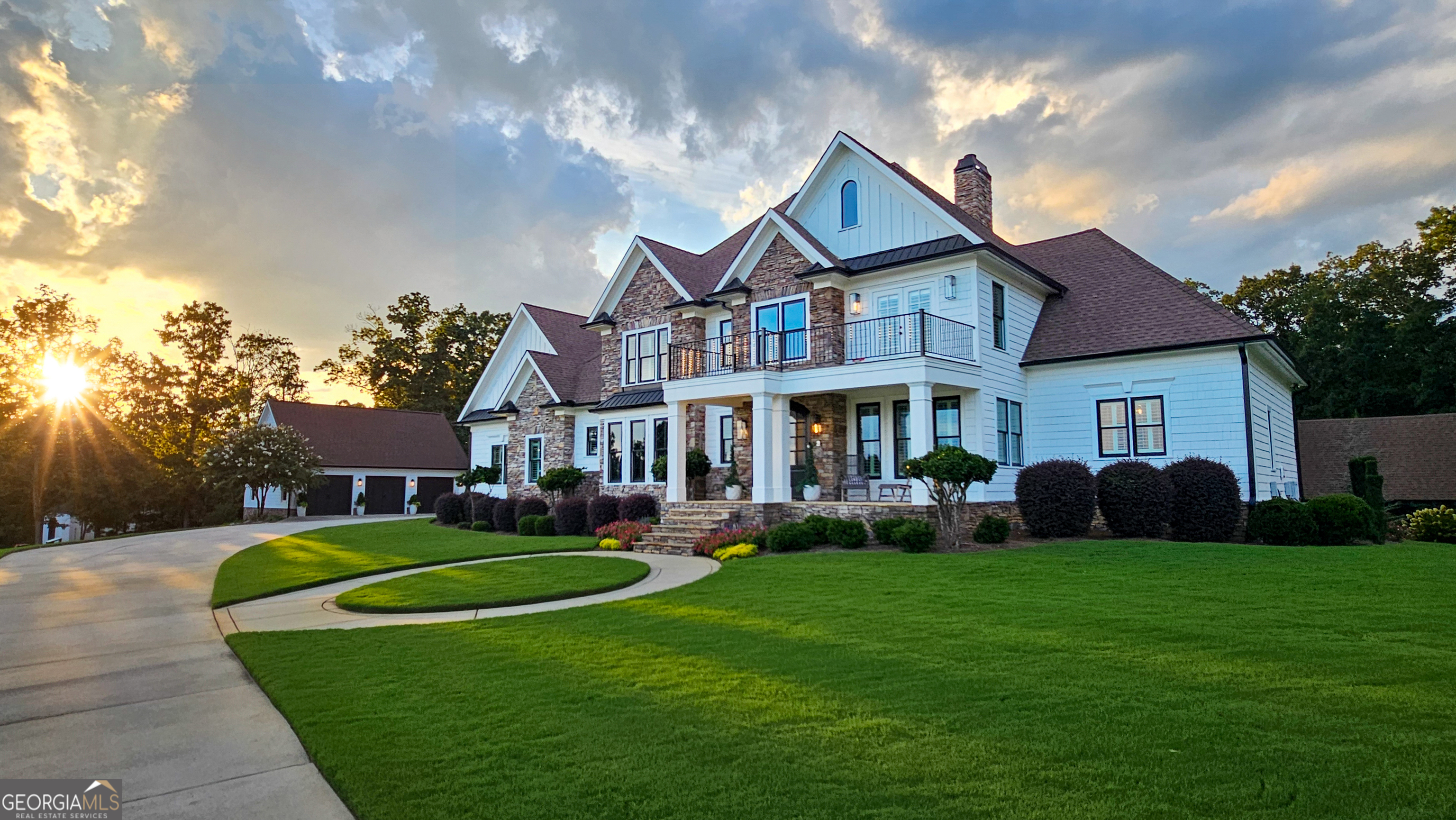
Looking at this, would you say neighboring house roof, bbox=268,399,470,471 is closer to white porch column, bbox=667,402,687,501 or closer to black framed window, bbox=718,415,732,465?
black framed window, bbox=718,415,732,465

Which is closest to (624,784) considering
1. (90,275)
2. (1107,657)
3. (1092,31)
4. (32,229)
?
(1107,657)

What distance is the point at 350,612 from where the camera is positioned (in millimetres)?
9750

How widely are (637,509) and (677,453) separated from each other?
2.07m

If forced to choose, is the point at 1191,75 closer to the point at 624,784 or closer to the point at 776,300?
the point at 776,300

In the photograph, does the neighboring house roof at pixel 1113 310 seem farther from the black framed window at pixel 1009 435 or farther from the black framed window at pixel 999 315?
the black framed window at pixel 1009 435

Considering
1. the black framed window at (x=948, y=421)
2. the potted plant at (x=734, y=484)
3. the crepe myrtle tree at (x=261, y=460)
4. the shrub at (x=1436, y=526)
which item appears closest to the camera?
the shrub at (x=1436, y=526)

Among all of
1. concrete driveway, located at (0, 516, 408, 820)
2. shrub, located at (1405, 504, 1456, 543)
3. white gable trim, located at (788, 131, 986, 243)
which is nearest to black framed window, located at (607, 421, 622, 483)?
white gable trim, located at (788, 131, 986, 243)

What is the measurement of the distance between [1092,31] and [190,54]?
18023 millimetres

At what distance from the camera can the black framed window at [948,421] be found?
59.5 feet

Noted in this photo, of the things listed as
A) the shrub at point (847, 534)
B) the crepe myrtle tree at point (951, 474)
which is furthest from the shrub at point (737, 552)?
the crepe myrtle tree at point (951, 474)

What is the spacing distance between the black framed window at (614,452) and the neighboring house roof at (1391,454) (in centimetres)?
2111

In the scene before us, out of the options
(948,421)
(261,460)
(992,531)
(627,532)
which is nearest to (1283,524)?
(992,531)

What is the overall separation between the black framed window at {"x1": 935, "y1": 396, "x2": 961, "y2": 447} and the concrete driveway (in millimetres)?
14682

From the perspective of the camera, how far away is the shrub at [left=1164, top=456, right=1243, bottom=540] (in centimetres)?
1516
